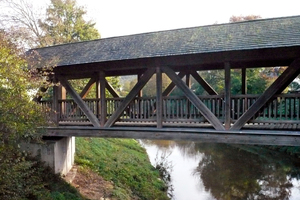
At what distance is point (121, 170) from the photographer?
10.2m

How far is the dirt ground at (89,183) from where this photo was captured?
7932 millimetres

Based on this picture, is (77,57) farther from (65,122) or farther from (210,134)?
(210,134)

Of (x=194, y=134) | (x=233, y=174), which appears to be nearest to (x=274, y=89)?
(x=194, y=134)

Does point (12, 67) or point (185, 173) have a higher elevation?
point (12, 67)

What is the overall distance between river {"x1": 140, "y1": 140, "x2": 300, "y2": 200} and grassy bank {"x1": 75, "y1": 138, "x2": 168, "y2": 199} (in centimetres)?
112

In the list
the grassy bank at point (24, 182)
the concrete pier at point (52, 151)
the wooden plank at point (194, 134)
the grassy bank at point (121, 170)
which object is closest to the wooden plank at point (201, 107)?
the wooden plank at point (194, 134)

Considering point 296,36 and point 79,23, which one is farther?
point 79,23

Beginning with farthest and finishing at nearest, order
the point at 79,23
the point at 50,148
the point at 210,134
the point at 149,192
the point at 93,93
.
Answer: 1. the point at 79,23
2. the point at 93,93
3. the point at 149,192
4. the point at 50,148
5. the point at 210,134

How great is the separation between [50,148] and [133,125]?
2828mm

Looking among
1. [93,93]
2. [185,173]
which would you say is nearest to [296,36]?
[185,173]

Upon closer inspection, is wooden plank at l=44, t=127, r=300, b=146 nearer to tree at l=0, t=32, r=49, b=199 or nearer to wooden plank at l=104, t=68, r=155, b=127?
wooden plank at l=104, t=68, r=155, b=127

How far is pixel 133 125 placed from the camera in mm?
6992

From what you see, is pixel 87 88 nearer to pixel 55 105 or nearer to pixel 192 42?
pixel 55 105

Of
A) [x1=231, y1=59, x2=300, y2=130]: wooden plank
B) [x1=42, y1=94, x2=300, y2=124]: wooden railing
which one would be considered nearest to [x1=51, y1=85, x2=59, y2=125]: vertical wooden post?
[x1=42, y1=94, x2=300, y2=124]: wooden railing
